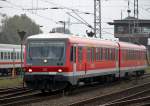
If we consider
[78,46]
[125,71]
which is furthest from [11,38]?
[78,46]

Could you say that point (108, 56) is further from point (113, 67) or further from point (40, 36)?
point (40, 36)

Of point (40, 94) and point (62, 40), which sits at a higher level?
point (62, 40)

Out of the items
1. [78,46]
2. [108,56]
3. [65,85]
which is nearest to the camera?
[65,85]

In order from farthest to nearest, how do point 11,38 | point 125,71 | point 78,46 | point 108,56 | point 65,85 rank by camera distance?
point 11,38
point 125,71
point 108,56
point 78,46
point 65,85

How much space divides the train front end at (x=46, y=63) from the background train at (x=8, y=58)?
19983 mm

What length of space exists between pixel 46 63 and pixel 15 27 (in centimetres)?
8058

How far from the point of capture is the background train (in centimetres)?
4334

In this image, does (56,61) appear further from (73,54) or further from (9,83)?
(9,83)

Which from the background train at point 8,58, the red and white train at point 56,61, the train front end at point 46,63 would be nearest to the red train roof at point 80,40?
the red and white train at point 56,61

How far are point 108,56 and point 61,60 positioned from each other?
7.88 meters

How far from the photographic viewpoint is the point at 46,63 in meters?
A: 22.2

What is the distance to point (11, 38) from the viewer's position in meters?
98.4

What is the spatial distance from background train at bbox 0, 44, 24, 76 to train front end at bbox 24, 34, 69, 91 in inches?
787

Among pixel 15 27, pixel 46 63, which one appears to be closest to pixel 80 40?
pixel 46 63
